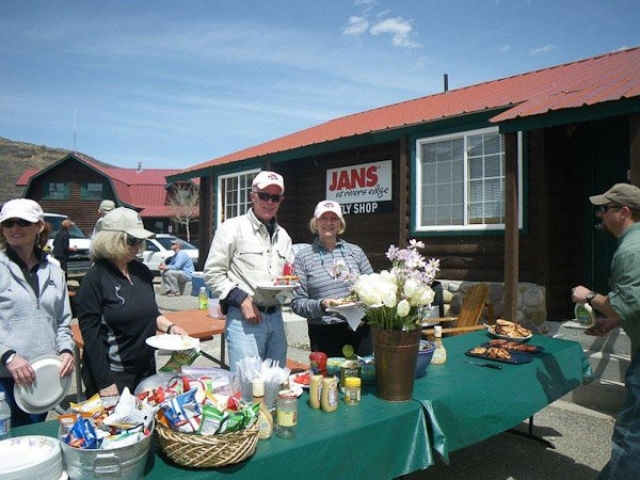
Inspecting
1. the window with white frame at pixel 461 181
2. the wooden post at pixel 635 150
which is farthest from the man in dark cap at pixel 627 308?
the window with white frame at pixel 461 181

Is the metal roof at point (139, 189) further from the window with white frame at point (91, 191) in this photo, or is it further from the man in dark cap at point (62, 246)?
the man in dark cap at point (62, 246)

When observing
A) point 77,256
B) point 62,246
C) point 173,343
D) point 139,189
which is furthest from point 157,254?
point 139,189

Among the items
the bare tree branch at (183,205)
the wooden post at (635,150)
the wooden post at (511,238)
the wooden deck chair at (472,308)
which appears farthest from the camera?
the bare tree branch at (183,205)

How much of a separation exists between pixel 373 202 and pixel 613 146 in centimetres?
389

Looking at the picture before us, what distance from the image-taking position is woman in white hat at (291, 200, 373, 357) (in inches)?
127

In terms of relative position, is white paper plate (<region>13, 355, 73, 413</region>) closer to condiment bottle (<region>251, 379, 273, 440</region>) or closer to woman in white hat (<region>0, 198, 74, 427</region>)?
woman in white hat (<region>0, 198, 74, 427</region>)

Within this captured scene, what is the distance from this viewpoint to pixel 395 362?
2283 mm

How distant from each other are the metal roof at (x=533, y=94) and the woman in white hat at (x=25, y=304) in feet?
16.7

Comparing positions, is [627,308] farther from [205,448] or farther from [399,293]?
[205,448]

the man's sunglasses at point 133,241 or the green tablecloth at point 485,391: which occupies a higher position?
the man's sunglasses at point 133,241

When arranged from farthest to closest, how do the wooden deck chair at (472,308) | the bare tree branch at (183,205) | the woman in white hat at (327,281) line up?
the bare tree branch at (183,205)
the wooden deck chair at (472,308)
the woman in white hat at (327,281)

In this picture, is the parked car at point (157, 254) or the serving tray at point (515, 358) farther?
the parked car at point (157, 254)

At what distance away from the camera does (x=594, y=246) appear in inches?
280

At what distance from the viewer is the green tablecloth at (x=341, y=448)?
5.54 feet
